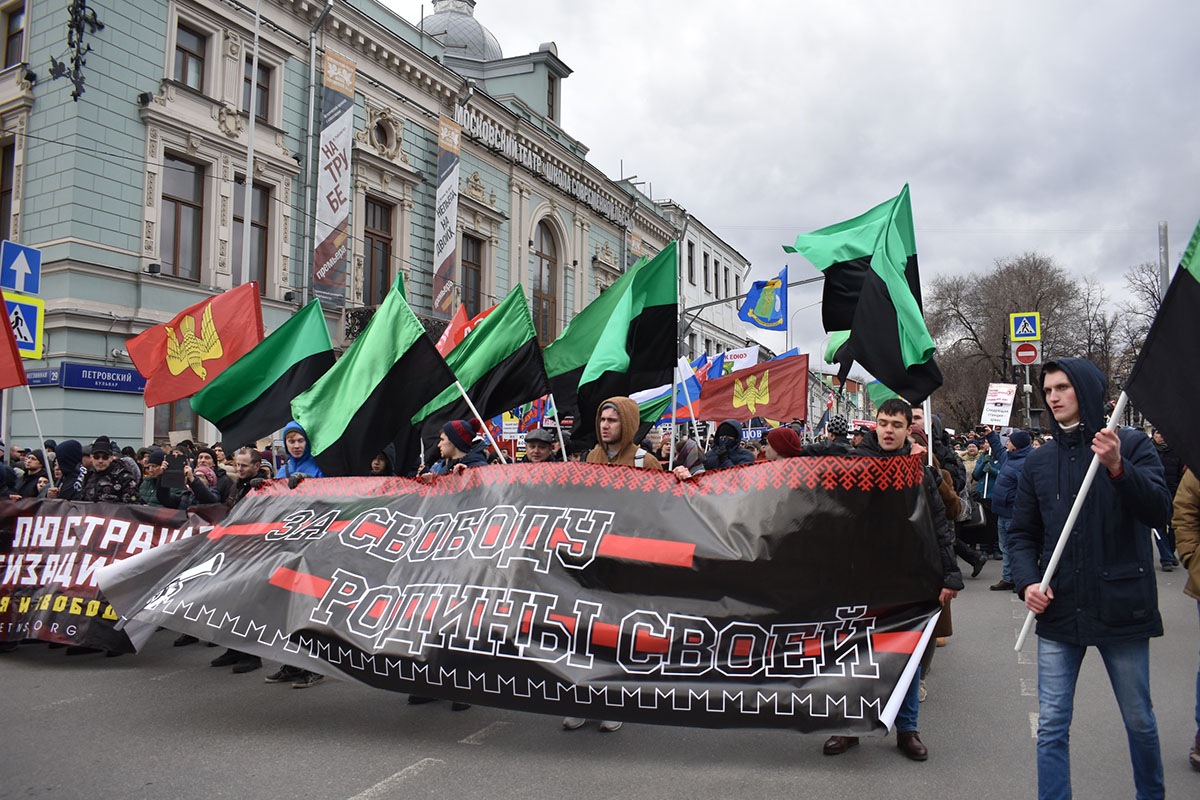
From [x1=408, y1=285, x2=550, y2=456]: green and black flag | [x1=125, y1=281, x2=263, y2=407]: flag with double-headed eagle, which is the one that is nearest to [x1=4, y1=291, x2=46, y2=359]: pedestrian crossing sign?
[x1=125, y1=281, x2=263, y2=407]: flag with double-headed eagle

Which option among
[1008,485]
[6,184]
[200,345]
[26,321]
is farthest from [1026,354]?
[6,184]

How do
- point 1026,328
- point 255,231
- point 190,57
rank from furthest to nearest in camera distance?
1. point 255,231
2. point 190,57
3. point 1026,328

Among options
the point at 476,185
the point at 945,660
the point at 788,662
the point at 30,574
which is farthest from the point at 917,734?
the point at 476,185

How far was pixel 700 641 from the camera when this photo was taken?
14.1 feet

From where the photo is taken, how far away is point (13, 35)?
18.1 metres

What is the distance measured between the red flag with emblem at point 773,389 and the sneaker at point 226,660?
8.24m

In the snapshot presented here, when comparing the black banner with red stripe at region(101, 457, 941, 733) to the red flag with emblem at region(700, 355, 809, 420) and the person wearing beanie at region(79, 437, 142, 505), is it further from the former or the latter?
the red flag with emblem at region(700, 355, 809, 420)

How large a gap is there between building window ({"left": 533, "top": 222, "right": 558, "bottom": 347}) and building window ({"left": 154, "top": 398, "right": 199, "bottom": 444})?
15.2 meters

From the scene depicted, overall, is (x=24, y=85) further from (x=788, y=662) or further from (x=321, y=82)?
(x=788, y=662)

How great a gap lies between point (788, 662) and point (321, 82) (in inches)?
833

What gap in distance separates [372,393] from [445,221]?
19.8 metres

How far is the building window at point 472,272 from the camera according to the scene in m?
27.8

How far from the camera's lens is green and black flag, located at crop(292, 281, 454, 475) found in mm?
6281

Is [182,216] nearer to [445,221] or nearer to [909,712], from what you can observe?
[445,221]
